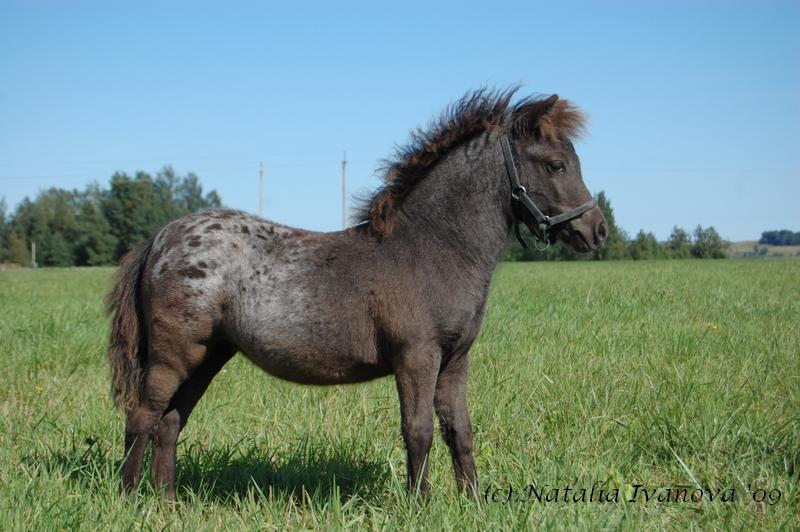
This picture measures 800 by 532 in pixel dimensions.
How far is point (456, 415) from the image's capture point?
4.21 meters

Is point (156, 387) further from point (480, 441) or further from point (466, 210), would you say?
point (480, 441)

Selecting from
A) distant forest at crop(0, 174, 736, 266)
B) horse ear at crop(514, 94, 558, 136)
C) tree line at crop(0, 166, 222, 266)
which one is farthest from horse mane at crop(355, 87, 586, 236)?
tree line at crop(0, 166, 222, 266)

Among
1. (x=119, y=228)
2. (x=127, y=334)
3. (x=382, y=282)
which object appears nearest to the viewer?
(x=382, y=282)

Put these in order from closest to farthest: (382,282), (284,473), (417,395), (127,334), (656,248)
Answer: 1. (417,395)
2. (382,282)
3. (127,334)
4. (284,473)
5. (656,248)

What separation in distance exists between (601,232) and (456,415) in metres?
1.37

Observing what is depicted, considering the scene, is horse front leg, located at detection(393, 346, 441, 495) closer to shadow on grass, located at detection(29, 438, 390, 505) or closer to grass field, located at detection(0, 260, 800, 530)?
grass field, located at detection(0, 260, 800, 530)

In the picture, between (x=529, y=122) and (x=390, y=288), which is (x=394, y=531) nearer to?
(x=390, y=288)

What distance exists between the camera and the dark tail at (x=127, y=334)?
4.33 meters

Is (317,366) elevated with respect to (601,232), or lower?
lower

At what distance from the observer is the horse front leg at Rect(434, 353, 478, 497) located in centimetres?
418

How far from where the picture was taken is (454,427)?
4.20 metres

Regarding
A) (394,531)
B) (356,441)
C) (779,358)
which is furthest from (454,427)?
(779,358)

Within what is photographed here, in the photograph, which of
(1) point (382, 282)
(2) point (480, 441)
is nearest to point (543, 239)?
(1) point (382, 282)

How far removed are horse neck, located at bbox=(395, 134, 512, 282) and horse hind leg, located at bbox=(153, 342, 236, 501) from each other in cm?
142
